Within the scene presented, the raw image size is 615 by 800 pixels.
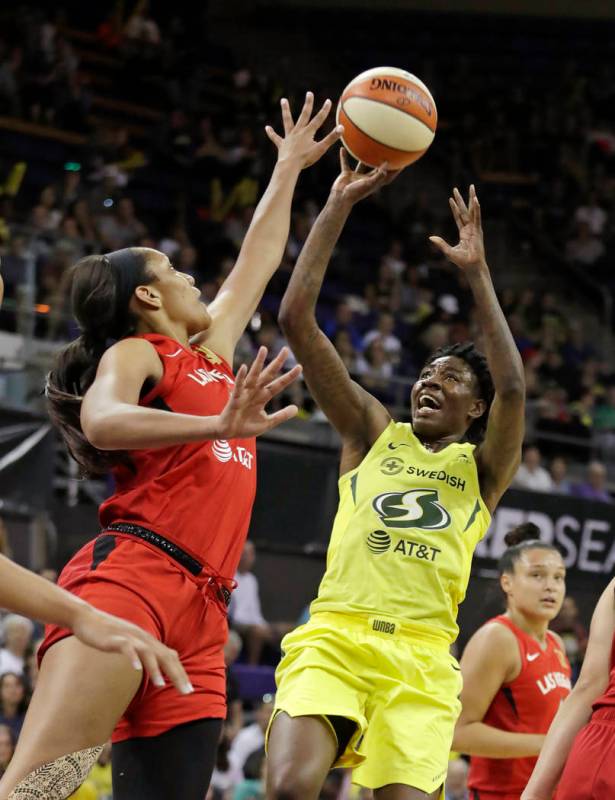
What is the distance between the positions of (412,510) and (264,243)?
105cm

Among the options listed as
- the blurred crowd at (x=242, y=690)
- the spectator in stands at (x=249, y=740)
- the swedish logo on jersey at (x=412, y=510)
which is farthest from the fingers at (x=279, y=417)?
the spectator in stands at (x=249, y=740)

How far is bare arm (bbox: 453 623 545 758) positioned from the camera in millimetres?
5504

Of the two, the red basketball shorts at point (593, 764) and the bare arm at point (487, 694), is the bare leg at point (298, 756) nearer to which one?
the red basketball shorts at point (593, 764)

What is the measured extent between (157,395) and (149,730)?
927 millimetres

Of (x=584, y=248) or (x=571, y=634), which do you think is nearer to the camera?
(x=571, y=634)

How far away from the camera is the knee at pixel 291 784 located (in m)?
4.20

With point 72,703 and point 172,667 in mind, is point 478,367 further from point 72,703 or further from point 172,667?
point 172,667

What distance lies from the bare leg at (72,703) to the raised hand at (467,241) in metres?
1.92

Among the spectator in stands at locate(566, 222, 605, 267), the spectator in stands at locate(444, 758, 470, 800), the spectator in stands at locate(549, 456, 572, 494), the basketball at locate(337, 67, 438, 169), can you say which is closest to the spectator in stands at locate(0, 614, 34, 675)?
the spectator in stands at locate(444, 758, 470, 800)

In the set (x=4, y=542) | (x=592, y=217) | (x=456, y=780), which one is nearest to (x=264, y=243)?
(x=4, y=542)

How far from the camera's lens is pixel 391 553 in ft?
15.2

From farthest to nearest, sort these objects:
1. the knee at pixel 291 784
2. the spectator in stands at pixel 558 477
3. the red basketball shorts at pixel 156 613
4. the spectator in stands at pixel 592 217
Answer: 1. the spectator in stands at pixel 592 217
2. the spectator in stands at pixel 558 477
3. the knee at pixel 291 784
4. the red basketball shorts at pixel 156 613

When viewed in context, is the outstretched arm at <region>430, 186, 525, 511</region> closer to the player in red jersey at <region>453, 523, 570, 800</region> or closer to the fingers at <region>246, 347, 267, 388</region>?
the player in red jersey at <region>453, 523, 570, 800</region>

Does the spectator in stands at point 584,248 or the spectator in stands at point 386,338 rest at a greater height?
the spectator in stands at point 584,248
